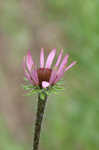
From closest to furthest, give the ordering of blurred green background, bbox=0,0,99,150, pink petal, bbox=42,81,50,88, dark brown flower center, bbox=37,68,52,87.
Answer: pink petal, bbox=42,81,50,88 → dark brown flower center, bbox=37,68,52,87 → blurred green background, bbox=0,0,99,150

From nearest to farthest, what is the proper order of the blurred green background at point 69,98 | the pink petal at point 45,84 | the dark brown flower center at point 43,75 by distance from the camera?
1. the pink petal at point 45,84
2. the dark brown flower center at point 43,75
3. the blurred green background at point 69,98

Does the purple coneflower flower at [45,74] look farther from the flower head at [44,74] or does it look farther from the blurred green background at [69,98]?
the blurred green background at [69,98]

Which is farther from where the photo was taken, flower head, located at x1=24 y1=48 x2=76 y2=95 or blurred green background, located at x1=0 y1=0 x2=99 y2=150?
blurred green background, located at x1=0 y1=0 x2=99 y2=150

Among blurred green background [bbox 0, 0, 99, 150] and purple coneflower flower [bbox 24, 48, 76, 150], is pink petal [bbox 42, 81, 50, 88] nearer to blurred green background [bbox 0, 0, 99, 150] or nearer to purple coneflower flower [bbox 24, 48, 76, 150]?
purple coneflower flower [bbox 24, 48, 76, 150]

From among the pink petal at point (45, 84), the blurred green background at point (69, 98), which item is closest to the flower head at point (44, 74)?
the pink petal at point (45, 84)

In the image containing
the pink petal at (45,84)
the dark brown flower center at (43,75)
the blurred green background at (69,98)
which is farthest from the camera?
the blurred green background at (69,98)

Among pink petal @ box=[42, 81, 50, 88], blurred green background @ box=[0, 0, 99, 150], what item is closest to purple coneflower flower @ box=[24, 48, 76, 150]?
pink petal @ box=[42, 81, 50, 88]

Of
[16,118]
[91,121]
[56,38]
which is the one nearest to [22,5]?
[56,38]

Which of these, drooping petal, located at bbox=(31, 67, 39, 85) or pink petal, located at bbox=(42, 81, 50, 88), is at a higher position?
drooping petal, located at bbox=(31, 67, 39, 85)

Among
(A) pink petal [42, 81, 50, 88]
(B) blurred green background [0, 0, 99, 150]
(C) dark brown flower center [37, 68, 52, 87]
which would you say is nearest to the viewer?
(A) pink petal [42, 81, 50, 88]

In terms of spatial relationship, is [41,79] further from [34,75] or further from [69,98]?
[69,98]

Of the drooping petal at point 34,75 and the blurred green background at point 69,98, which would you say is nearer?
the drooping petal at point 34,75
